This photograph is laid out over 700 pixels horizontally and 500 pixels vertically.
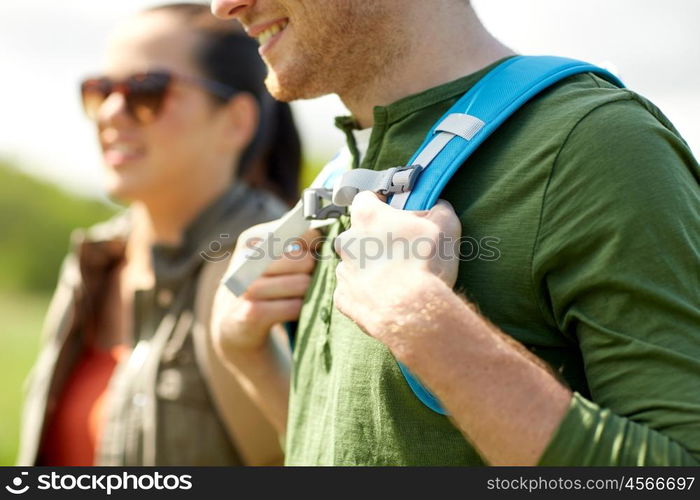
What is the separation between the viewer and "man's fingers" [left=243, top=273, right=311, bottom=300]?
2.50 m

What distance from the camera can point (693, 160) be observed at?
6.04ft

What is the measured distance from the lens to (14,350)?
46.6 feet

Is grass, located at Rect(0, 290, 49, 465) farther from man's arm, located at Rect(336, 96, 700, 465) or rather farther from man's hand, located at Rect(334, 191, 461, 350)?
man's arm, located at Rect(336, 96, 700, 465)

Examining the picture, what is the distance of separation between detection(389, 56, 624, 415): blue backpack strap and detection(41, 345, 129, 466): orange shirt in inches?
97.8

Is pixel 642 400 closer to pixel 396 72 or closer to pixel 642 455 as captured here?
pixel 642 455

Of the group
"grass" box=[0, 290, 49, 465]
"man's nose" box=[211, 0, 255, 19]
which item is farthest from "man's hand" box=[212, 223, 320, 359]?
"grass" box=[0, 290, 49, 465]

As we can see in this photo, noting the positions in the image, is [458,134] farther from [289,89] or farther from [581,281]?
[289,89]

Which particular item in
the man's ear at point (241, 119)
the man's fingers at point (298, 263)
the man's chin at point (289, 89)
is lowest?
the man's fingers at point (298, 263)

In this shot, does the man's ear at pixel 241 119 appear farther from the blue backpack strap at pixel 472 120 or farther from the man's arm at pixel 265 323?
the blue backpack strap at pixel 472 120

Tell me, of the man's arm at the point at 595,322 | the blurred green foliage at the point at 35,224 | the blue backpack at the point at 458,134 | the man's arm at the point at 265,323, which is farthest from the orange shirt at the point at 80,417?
the blurred green foliage at the point at 35,224

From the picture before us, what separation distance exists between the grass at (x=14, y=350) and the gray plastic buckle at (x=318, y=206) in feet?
23.3

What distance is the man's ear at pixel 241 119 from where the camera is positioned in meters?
4.41

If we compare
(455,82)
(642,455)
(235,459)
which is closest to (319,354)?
(455,82)

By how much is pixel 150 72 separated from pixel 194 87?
213 mm
